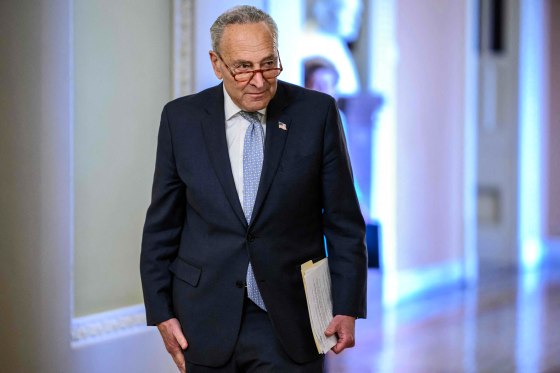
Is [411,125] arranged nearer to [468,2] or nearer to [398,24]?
[398,24]

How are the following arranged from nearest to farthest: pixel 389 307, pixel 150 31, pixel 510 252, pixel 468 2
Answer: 1. pixel 150 31
2. pixel 389 307
3. pixel 468 2
4. pixel 510 252

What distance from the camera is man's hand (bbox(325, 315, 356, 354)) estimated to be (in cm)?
225

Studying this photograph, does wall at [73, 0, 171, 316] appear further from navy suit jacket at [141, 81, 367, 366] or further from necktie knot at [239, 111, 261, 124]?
necktie knot at [239, 111, 261, 124]

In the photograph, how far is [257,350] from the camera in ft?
7.16

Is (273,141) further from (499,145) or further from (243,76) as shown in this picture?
(499,145)

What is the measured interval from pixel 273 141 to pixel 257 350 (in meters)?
0.53

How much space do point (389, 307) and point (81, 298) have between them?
3986 millimetres

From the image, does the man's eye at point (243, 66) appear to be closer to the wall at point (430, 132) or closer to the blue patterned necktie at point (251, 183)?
the blue patterned necktie at point (251, 183)

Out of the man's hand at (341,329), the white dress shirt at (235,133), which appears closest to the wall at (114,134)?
the white dress shirt at (235,133)

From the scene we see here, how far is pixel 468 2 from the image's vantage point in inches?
300

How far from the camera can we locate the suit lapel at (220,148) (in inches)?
85.1

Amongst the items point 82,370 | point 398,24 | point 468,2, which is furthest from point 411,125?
point 82,370

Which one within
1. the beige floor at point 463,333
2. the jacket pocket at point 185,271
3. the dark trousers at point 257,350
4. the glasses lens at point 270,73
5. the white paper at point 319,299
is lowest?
the beige floor at point 463,333

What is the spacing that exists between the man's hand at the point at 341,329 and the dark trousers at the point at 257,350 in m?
0.11
